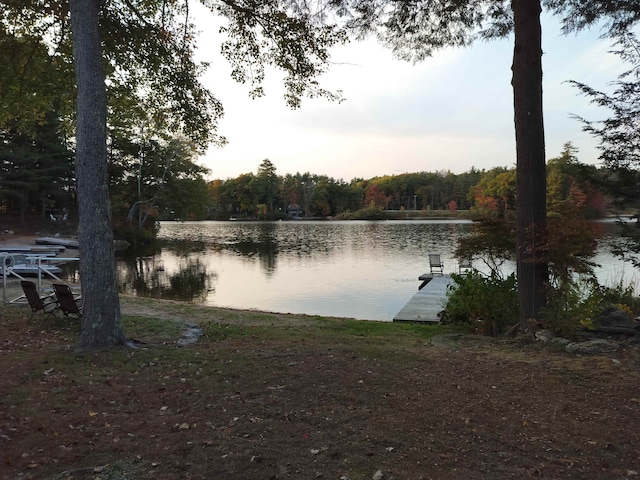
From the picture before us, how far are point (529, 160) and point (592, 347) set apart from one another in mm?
2621

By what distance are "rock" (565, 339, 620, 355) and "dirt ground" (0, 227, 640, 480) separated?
0.18 metres

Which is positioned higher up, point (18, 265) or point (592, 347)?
point (18, 265)

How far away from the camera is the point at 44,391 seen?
3.95 metres

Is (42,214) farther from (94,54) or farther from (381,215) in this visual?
(381,215)

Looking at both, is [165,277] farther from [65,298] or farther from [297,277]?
[65,298]

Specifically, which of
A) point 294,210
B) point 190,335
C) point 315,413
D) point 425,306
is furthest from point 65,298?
point 294,210

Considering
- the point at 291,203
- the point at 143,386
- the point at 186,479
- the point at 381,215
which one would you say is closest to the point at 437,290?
the point at 143,386

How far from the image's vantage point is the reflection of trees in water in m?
16.1

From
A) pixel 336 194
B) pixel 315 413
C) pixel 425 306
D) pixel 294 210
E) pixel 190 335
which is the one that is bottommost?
pixel 425 306

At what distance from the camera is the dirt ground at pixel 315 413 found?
279 centimetres

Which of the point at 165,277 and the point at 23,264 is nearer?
the point at 23,264

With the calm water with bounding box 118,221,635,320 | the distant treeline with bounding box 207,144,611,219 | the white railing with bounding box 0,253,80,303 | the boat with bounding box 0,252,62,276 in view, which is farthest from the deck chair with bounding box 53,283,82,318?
the distant treeline with bounding box 207,144,611,219

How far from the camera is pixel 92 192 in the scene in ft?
17.1

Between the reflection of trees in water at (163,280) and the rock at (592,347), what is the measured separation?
11465mm
